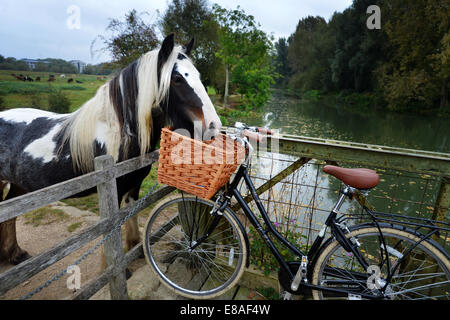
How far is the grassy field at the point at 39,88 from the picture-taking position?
6.04 metres

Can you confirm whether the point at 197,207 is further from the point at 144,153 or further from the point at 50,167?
the point at 50,167

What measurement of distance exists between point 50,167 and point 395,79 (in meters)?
26.7

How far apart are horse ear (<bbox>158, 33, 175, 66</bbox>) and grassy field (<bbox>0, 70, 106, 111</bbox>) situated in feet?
14.6

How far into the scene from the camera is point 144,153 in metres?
1.90

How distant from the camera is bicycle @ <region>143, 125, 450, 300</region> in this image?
1.59m

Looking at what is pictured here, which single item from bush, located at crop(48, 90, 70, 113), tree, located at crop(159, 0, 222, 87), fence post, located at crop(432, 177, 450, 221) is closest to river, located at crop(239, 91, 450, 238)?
fence post, located at crop(432, 177, 450, 221)

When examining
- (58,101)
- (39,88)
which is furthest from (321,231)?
(58,101)

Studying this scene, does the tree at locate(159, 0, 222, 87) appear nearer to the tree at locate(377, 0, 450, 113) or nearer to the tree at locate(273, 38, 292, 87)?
the tree at locate(377, 0, 450, 113)

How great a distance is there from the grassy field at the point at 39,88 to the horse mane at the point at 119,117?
13.8 ft

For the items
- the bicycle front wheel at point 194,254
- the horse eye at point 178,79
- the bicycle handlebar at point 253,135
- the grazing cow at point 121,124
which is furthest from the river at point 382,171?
the horse eye at point 178,79

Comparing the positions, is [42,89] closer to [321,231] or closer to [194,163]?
[194,163]

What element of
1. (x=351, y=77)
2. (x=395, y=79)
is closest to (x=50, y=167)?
(x=395, y=79)
